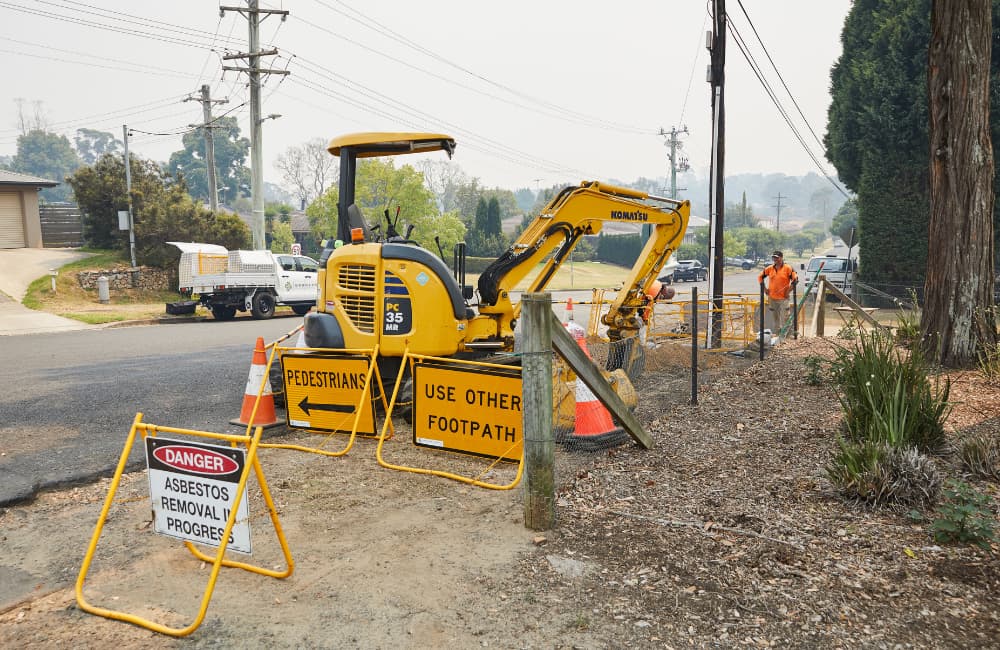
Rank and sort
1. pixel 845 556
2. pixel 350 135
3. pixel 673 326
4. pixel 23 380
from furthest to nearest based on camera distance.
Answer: pixel 673 326 < pixel 23 380 < pixel 350 135 < pixel 845 556

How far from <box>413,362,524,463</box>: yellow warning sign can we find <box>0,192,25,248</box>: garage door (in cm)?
3613

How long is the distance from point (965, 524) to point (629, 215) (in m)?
7.02

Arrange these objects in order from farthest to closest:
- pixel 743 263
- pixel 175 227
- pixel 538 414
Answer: pixel 743 263 → pixel 175 227 → pixel 538 414

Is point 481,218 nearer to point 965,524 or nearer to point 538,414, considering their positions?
point 538,414

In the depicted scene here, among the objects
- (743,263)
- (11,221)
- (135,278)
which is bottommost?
(743,263)

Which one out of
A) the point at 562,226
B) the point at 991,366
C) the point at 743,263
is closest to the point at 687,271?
the point at 743,263

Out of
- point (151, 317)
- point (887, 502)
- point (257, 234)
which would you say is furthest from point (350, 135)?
point (257, 234)

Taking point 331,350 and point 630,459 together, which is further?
point 331,350

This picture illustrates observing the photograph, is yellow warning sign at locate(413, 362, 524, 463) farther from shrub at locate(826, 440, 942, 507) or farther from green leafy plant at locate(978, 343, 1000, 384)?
green leafy plant at locate(978, 343, 1000, 384)

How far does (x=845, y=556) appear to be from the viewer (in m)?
4.45

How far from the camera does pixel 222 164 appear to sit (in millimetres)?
103000

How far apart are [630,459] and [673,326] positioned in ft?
28.3

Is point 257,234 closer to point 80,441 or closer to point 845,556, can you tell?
point 80,441

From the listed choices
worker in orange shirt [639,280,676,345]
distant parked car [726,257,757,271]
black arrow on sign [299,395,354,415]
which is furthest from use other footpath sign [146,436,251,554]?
distant parked car [726,257,757,271]
